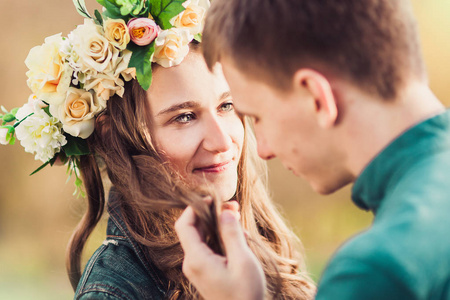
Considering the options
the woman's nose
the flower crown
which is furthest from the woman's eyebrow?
the flower crown

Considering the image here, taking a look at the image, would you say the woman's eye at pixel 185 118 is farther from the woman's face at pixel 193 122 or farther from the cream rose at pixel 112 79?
the cream rose at pixel 112 79

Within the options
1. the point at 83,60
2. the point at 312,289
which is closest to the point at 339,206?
the point at 312,289

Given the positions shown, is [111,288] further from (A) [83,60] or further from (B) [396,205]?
(B) [396,205]

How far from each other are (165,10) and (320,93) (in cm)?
133

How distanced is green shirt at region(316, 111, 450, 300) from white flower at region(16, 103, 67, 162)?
68.1 inches

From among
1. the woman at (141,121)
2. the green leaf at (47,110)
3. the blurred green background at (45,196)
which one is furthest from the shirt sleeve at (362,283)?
the blurred green background at (45,196)

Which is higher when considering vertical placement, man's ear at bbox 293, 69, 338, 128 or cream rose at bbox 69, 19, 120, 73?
cream rose at bbox 69, 19, 120, 73

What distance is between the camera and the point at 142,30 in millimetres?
2432

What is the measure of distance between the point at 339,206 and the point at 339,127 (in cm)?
744

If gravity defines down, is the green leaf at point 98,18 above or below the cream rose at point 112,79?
above

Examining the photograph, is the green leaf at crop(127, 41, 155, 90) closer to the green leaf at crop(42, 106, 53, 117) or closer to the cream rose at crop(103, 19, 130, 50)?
the cream rose at crop(103, 19, 130, 50)

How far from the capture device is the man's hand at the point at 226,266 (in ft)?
4.63

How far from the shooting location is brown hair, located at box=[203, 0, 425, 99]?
133cm

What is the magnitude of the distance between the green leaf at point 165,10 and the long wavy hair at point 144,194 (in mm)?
299
